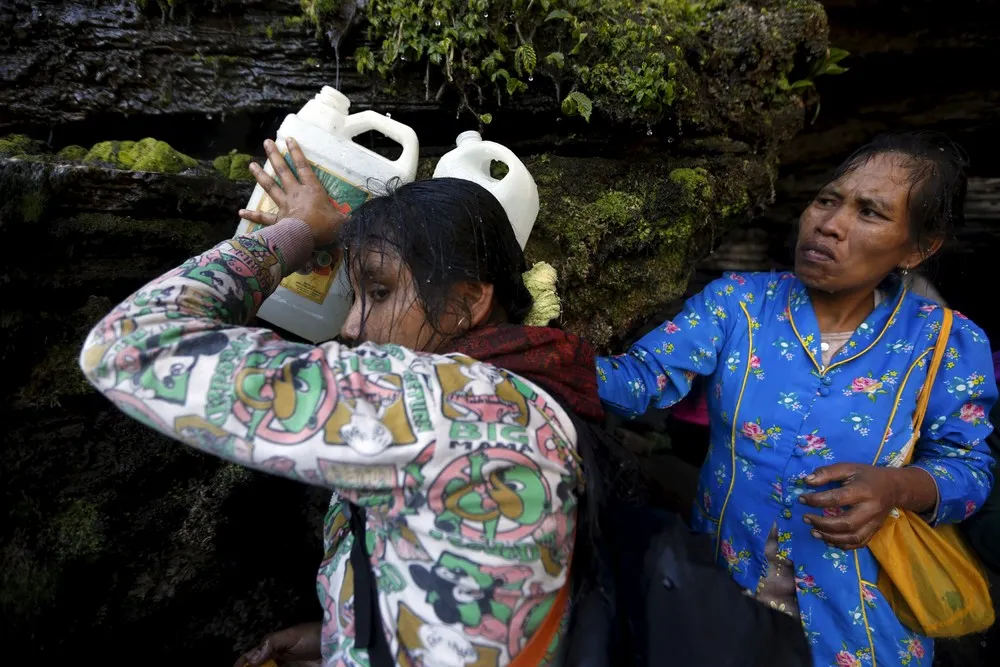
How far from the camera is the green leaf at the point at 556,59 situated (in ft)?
7.40

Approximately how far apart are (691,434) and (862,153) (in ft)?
7.59

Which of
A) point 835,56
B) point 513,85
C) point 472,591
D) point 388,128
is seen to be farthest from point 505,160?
point 835,56

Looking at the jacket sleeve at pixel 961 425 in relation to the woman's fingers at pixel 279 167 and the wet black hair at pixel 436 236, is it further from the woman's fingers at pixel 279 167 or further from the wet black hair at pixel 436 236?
the woman's fingers at pixel 279 167

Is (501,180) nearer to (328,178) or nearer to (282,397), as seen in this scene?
(328,178)

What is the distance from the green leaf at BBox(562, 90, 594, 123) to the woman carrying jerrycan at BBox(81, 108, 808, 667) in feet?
3.26

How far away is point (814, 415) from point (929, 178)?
2.72 feet

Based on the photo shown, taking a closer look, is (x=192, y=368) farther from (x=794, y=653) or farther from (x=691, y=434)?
(x=691, y=434)

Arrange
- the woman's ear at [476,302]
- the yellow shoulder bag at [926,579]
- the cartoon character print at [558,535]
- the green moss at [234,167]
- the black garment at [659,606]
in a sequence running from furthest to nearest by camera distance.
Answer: the green moss at [234,167], the yellow shoulder bag at [926,579], the woman's ear at [476,302], the black garment at [659,606], the cartoon character print at [558,535]

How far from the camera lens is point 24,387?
71.6 inches

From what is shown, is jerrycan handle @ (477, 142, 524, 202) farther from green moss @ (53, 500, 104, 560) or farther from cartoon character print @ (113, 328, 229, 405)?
green moss @ (53, 500, 104, 560)

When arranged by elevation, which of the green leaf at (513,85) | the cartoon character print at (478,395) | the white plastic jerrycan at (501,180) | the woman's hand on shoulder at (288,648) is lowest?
the woman's hand on shoulder at (288,648)

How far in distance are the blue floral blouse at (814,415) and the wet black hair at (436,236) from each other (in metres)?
0.71

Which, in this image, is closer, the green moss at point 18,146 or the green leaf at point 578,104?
the green moss at point 18,146

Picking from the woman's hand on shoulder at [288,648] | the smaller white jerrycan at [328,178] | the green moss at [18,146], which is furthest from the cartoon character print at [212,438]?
the green moss at [18,146]
